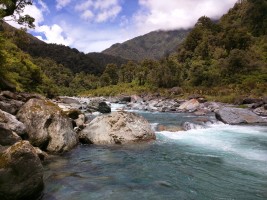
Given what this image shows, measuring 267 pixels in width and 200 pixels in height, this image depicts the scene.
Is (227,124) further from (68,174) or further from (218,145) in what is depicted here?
(68,174)

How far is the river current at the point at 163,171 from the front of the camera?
10.5 m

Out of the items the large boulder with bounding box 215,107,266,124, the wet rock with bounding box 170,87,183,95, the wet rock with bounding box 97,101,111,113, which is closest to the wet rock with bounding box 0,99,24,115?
the large boulder with bounding box 215,107,266,124

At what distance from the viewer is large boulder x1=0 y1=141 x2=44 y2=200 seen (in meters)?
8.84

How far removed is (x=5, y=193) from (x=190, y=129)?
19443 mm

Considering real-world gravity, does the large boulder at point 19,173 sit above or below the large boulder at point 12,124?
below

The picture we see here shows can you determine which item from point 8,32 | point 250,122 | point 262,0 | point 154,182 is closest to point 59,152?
point 154,182

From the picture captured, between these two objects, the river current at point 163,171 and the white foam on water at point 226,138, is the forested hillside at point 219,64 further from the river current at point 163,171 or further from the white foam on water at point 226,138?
the river current at point 163,171

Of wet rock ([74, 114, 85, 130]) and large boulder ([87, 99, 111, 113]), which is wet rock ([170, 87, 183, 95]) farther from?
wet rock ([74, 114, 85, 130])

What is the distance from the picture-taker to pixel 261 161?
15.4 meters

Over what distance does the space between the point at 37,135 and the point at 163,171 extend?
23.5 feet

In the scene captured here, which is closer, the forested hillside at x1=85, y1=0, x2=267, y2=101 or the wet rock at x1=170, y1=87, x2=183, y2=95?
the forested hillside at x1=85, y1=0, x2=267, y2=101

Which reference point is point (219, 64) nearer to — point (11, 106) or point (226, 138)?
point (226, 138)

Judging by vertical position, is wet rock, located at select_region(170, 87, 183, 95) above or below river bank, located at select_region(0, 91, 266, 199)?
above

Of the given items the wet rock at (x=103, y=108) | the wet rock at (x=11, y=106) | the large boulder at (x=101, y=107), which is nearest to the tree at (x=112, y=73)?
the large boulder at (x=101, y=107)
